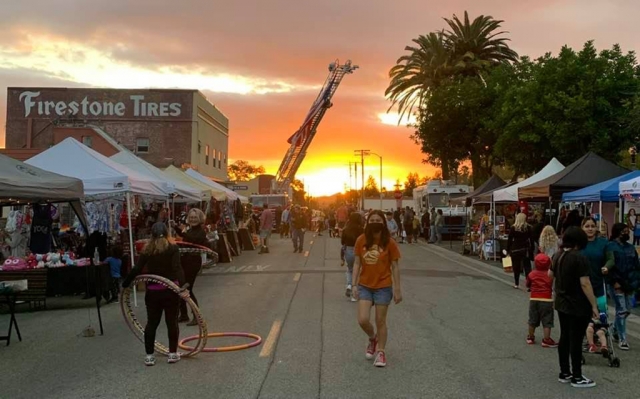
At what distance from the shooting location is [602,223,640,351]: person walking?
8.02 meters

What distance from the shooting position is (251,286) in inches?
596

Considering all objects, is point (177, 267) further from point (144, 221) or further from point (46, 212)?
point (144, 221)

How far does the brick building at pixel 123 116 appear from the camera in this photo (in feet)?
146

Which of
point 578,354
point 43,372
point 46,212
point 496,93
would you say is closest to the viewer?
point 578,354

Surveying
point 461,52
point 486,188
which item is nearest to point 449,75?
point 461,52

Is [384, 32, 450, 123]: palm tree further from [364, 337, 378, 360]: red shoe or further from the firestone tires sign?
[364, 337, 378, 360]: red shoe

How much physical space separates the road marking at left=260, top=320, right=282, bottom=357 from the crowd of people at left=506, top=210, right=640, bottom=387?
3492 millimetres

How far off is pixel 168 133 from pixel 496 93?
22.4m

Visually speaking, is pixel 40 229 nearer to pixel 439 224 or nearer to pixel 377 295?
pixel 377 295

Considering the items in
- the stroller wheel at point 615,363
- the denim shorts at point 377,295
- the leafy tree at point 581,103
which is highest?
the leafy tree at point 581,103

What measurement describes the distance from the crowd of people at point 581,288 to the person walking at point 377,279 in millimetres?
1803

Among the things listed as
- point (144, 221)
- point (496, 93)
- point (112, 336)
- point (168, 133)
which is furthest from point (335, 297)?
point (168, 133)

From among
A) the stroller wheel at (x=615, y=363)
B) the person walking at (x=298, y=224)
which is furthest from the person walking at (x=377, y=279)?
the person walking at (x=298, y=224)

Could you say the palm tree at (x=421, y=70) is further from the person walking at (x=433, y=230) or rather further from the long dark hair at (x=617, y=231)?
the long dark hair at (x=617, y=231)
